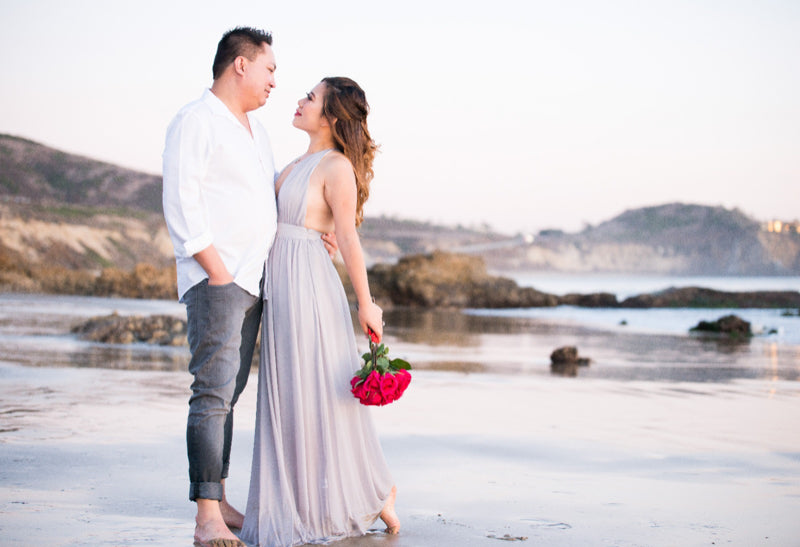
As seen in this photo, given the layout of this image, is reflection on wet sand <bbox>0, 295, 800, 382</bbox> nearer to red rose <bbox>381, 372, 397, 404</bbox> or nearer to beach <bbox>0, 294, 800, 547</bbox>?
beach <bbox>0, 294, 800, 547</bbox>

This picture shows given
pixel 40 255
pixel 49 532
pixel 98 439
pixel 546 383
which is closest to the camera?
pixel 49 532

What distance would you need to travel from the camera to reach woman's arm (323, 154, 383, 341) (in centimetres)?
358

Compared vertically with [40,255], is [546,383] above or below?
below

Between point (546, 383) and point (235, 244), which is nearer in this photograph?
point (235, 244)

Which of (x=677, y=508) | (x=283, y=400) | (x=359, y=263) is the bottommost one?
(x=677, y=508)

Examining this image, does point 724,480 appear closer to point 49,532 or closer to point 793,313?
point 49,532

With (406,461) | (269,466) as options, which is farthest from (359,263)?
(406,461)

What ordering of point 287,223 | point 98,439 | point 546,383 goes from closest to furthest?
point 287,223 < point 98,439 < point 546,383

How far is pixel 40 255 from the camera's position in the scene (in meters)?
19.2

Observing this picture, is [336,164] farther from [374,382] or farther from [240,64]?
[374,382]

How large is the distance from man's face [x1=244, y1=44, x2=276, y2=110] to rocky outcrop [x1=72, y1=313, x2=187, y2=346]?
610 centimetres

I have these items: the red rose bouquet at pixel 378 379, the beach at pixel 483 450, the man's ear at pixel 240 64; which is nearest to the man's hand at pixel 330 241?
the red rose bouquet at pixel 378 379

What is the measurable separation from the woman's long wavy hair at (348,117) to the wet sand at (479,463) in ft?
4.85

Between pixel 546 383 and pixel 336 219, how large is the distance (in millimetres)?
4653
